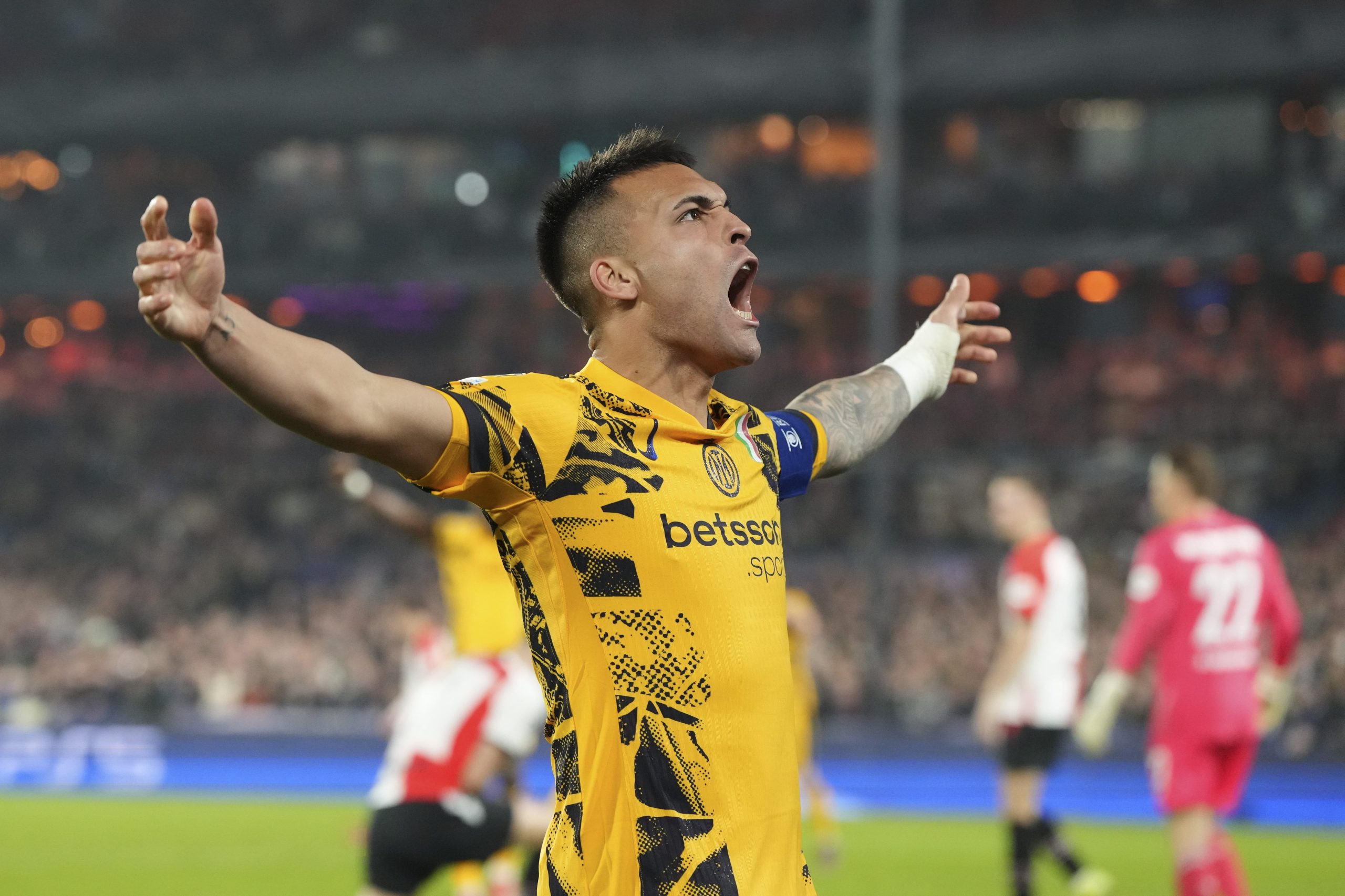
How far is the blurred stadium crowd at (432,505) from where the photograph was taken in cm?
1997

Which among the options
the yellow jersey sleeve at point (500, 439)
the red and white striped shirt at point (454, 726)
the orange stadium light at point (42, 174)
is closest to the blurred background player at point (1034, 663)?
the red and white striped shirt at point (454, 726)

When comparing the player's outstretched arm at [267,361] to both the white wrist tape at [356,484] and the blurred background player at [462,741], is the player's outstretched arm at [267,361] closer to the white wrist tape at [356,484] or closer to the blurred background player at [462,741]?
the blurred background player at [462,741]

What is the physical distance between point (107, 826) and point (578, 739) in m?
12.4

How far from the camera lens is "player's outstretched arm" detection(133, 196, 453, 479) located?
2.10m

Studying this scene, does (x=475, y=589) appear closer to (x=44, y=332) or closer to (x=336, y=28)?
(x=336, y=28)

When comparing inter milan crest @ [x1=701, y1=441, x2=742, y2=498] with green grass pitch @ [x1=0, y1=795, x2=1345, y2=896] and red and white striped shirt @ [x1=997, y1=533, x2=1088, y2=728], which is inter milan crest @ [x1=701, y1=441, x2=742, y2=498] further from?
red and white striped shirt @ [x1=997, y1=533, x2=1088, y2=728]

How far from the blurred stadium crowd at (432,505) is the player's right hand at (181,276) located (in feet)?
48.3

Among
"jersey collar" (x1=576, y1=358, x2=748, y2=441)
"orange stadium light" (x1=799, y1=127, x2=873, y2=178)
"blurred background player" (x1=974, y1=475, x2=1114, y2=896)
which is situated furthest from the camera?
"orange stadium light" (x1=799, y1=127, x2=873, y2=178)

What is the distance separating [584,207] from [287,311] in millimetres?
28029

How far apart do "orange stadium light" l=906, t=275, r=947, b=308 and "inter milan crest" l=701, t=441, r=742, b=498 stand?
23.7 meters

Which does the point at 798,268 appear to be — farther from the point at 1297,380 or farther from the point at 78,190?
the point at 78,190

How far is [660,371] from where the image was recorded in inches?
110

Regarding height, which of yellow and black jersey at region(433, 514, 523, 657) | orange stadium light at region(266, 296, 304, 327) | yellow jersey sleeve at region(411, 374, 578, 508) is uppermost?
orange stadium light at region(266, 296, 304, 327)

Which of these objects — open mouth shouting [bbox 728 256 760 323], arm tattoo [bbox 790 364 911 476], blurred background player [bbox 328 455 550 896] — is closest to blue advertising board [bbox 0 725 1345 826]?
blurred background player [bbox 328 455 550 896]
